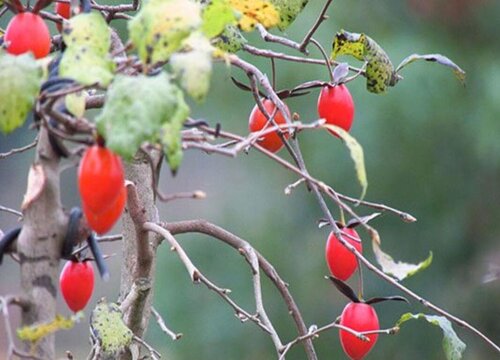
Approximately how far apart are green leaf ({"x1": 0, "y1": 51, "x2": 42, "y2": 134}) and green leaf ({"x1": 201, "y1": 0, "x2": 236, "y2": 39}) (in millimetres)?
103

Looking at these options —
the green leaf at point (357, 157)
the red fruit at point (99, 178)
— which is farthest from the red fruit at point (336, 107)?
the red fruit at point (99, 178)

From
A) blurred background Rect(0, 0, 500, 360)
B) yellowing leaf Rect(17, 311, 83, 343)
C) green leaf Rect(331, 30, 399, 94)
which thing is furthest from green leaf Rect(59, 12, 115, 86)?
blurred background Rect(0, 0, 500, 360)

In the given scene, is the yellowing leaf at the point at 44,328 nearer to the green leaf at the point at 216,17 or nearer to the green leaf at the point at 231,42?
the green leaf at the point at 216,17

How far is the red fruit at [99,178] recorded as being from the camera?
0.52m

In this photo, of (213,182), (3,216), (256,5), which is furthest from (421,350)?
(256,5)

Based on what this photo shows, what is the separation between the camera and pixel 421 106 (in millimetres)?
2781

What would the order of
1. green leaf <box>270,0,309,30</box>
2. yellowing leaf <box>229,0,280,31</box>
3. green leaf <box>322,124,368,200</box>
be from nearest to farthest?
green leaf <box>322,124,368,200</box>, yellowing leaf <box>229,0,280,31</box>, green leaf <box>270,0,309,30</box>

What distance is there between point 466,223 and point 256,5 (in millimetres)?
2475

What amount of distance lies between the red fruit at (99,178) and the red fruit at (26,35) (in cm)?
12

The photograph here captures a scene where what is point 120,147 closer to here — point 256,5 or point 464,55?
point 256,5

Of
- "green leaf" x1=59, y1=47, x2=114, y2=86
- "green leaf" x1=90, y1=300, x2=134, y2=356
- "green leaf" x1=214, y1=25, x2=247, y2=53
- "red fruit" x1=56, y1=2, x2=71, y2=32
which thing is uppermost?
"green leaf" x1=59, y1=47, x2=114, y2=86

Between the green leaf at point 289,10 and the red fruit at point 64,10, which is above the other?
the green leaf at point 289,10

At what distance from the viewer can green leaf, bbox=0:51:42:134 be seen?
501 millimetres

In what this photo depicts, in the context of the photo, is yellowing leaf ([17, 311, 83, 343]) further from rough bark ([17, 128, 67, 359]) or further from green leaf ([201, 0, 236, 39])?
green leaf ([201, 0, 236, 39])
